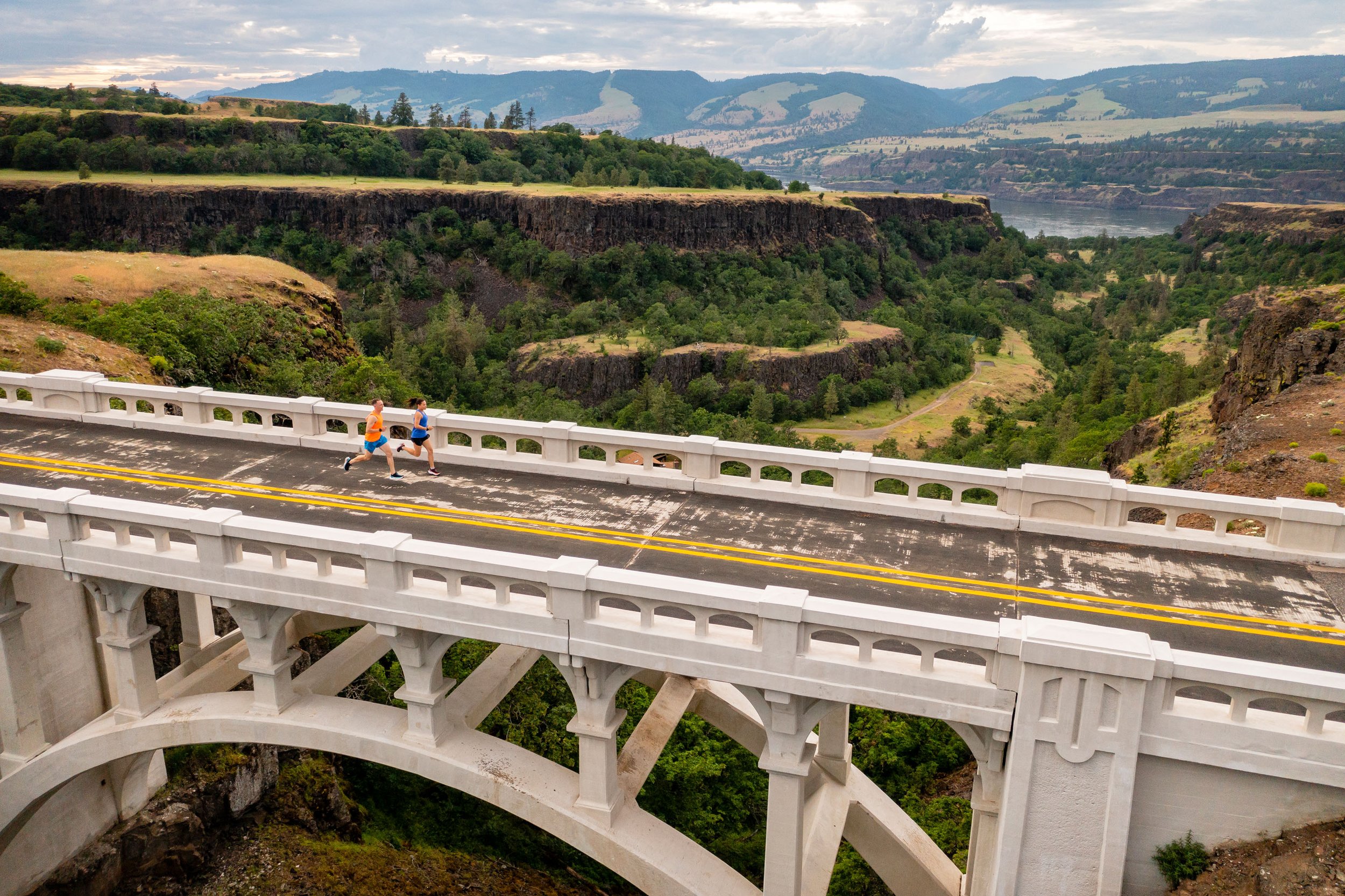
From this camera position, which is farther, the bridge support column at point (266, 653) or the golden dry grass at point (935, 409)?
the golden dry grass at point (935, 409)

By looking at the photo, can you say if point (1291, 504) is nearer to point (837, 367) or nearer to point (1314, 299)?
point (1314, 299)

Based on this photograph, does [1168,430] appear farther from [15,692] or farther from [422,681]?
[15,692]

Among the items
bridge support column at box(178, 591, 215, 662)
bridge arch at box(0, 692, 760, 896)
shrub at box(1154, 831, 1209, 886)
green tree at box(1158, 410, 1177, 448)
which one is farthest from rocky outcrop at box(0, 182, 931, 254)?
shrub at box(1154, 831, 1209, 886)

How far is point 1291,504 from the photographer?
1811 cm

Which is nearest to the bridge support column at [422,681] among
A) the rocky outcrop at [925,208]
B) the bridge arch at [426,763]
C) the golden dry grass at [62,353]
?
the bridge arch at [426,763]

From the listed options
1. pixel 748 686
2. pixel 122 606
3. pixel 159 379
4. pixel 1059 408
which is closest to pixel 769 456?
pixel 748 686

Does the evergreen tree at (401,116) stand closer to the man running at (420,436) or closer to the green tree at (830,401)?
the green tree at (830,401)

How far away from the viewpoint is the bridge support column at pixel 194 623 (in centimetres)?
2147

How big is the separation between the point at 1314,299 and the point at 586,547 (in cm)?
4675

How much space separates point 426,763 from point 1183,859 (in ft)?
39.3

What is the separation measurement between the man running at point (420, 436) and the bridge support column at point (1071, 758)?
45.5 ft

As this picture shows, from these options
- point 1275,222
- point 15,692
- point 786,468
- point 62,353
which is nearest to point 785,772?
point 786,468

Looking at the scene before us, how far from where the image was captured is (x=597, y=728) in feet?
51.9

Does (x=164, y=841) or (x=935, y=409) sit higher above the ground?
(x=164, y=841)
